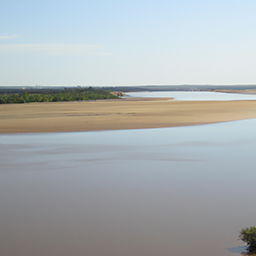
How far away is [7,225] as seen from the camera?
553cm

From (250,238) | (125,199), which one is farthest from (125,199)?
(250,238)

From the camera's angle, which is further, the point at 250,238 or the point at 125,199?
the point at 125,199

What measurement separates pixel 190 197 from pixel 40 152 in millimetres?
6130

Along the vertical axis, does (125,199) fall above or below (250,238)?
below

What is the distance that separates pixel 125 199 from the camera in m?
6.72

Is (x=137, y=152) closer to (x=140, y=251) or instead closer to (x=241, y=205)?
(x=241, y=205)

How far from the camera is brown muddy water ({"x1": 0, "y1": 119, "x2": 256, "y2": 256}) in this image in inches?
193

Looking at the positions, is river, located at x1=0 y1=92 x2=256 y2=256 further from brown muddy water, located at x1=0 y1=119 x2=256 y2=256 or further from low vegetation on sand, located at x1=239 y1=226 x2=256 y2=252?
low vegetation on sand, located at x1=239 y1=226 x2=256 y2=252

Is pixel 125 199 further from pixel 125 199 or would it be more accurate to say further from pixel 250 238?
pixel 250 238

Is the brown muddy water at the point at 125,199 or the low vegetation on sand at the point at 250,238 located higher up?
the low vegetation on sand at the point at 250,238

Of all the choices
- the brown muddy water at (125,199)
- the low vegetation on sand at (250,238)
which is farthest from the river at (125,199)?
the low vegetation on sand at (250,238)

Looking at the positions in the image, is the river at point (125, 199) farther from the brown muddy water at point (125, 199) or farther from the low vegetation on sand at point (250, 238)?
the low vegetation on sand at point (250, 238)

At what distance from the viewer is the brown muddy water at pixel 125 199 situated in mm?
4902

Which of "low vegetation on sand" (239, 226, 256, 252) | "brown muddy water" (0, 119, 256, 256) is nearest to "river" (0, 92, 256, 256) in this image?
"brown muddy water" (0, 119, 256, 256)
